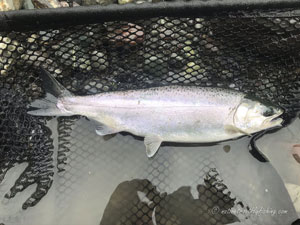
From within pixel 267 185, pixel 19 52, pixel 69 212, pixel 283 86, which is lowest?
pixel 69 212

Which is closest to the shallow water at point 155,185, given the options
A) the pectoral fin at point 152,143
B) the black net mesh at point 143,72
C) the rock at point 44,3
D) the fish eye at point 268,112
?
the black net mesh at point 143,72

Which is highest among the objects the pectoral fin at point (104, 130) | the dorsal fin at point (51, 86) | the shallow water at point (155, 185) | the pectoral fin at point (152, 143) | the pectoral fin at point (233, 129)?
the dorsal fin at point (51, 86)

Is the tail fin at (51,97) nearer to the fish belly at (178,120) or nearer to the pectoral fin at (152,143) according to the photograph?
the fish belly at (178,120)

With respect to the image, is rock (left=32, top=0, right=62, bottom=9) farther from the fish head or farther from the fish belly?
the fish head

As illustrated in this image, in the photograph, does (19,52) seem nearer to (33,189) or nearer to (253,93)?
(33,189)

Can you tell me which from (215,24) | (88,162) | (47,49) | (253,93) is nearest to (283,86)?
(253,93)

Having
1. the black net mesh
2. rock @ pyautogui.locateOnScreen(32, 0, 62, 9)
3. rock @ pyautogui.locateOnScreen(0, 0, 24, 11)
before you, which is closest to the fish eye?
the black net mesh
